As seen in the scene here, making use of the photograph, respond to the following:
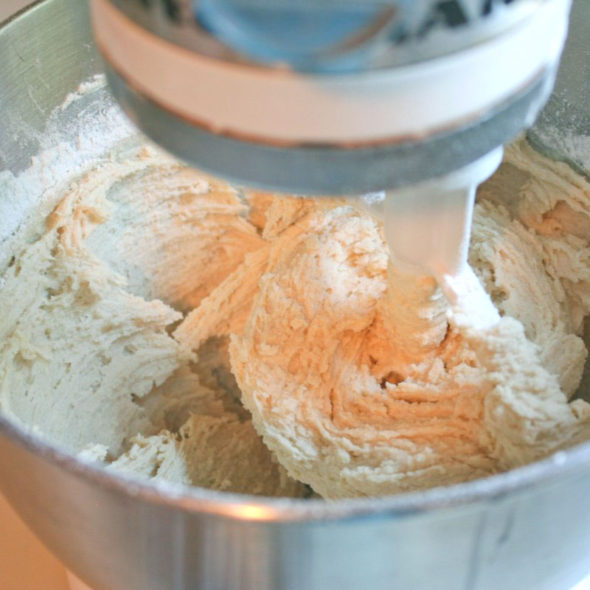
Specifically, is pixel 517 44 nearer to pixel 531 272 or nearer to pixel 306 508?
pixel 306 508

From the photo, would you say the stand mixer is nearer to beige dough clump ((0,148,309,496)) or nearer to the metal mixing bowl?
the metal mixing bowl

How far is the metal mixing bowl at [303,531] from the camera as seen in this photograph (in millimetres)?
437

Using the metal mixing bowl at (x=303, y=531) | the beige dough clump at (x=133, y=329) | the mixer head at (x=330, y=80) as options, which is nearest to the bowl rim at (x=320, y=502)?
the metal mixing bowl at (x=303, y=531)

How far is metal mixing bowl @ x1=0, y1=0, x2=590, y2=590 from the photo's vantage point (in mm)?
437

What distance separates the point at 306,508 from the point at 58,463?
0.14 m

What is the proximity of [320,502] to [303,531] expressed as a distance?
2cm

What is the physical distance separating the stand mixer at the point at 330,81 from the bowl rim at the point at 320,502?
0.16m

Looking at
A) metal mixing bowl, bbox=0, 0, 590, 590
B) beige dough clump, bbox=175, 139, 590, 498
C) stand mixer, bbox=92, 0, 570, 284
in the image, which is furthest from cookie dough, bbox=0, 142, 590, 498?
stand mixer, bbox=92, 0, 570, 284

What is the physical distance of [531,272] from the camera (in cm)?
87

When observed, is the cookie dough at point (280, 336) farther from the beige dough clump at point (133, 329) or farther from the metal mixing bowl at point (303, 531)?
the metal mixing bowl at point (303, 531)

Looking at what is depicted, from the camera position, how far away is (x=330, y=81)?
38 centimetres

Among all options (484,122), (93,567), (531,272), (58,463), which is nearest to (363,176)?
(484,122)

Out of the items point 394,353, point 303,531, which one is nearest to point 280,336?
point 394,353

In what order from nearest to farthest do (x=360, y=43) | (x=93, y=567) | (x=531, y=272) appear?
1. (x=360, y=43)
2. (x=93, y=567)
3. (x=531, y=272)
